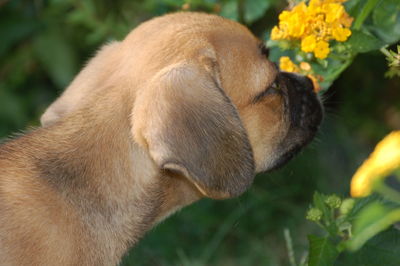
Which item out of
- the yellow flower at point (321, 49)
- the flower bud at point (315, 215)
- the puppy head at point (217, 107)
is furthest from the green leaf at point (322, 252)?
the yellow flower at point (321, 49)

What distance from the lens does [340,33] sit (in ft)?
10.9

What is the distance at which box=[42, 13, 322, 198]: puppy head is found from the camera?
3.01 metres

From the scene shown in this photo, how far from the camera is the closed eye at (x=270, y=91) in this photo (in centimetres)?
354

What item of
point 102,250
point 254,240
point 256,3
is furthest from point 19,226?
point 254,240

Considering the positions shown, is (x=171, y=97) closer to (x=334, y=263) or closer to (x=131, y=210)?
(x=131, y=210)

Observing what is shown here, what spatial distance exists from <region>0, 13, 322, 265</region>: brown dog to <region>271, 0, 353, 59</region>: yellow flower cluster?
265 millimetres

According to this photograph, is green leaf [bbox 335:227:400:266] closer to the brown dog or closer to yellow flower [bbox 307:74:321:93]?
the brown dog

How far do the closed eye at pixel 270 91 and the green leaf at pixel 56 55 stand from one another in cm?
327

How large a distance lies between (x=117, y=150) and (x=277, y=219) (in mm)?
2760

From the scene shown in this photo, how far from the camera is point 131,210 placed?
3387 millimetres

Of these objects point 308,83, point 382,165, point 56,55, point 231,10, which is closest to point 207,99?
point 308,83

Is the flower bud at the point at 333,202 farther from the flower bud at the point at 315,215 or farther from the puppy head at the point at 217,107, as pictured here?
the puppy head at the point at 217,107

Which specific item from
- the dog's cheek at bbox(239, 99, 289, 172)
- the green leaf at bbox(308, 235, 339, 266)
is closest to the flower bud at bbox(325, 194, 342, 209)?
the green leaf at bbox(308, 235, 339, 266)

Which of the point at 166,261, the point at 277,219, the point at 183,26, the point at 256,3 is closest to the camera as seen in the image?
the point at 183,26
